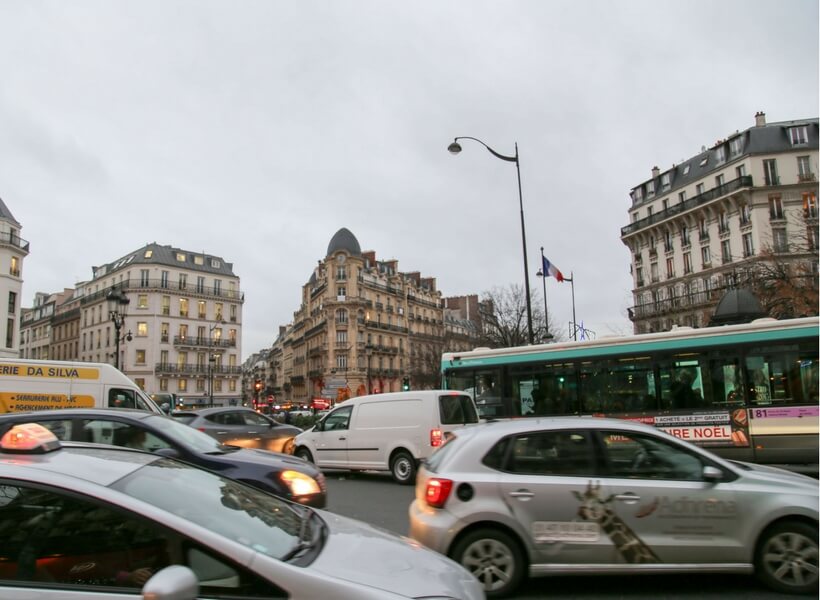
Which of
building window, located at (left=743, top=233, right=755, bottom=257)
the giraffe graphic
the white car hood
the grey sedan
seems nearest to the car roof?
the grey sedan

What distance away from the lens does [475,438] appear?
18.0 ft

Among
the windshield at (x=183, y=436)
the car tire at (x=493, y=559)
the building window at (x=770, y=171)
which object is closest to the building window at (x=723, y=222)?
the building window at (x=770, y=171)

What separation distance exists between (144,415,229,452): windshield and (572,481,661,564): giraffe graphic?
15.4 feet

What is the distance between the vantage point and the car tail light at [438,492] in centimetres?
514

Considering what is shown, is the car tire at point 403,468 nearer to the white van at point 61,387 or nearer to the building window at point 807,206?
the white van at point 61,387

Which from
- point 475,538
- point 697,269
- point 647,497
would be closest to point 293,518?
point 475,538

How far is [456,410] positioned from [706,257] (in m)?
51.9

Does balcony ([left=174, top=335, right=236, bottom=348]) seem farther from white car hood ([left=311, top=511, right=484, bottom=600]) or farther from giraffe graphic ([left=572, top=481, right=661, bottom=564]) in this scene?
white car hood ([left=311, top=511, right=484, bottom=600])

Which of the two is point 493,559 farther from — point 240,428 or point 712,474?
point 240,428

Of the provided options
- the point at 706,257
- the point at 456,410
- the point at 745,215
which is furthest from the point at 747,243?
the point at 456,410

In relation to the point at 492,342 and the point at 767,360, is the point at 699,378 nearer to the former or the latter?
the point at 767,360

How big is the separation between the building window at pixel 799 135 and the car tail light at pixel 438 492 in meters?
59.4

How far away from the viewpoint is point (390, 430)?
12.6 m

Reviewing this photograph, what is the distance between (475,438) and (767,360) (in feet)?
30.9
